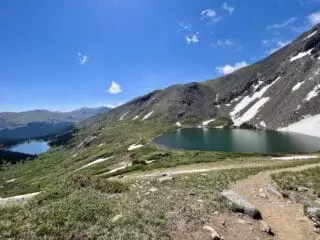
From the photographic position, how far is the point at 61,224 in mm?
16141

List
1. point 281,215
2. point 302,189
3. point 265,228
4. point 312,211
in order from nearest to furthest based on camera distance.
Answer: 1. point 265,228
2. point 281,215
3. point 312,211
4. point 302,189

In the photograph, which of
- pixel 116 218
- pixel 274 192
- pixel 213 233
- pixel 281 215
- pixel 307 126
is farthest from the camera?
pixel 307 126

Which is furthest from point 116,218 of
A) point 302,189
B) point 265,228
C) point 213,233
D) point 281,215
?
point 302,189

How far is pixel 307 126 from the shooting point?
172750 mm

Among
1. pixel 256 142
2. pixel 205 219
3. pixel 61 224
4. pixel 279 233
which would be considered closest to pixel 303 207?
pixel 279 233

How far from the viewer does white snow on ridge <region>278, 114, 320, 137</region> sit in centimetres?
16405

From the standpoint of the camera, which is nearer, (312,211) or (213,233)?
(213,233)

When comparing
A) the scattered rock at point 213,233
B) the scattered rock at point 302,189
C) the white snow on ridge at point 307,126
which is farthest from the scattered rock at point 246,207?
the white snow on ridge at point 307,126

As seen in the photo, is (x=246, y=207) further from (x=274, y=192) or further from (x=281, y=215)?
(x=274, y=192)

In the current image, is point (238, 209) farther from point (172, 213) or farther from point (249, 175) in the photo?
point (249, 175)

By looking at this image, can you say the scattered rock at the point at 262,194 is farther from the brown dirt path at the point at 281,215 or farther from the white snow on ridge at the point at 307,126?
the white snow on ridge at the point at 307,126

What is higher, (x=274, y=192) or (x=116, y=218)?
(x=116, y=218)

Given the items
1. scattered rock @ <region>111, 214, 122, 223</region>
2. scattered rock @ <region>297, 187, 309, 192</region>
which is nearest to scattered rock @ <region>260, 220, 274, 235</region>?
scattered rock @ <region>111, 214, 122, 223</region>

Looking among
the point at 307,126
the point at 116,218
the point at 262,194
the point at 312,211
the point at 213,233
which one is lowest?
the point at 312,211
